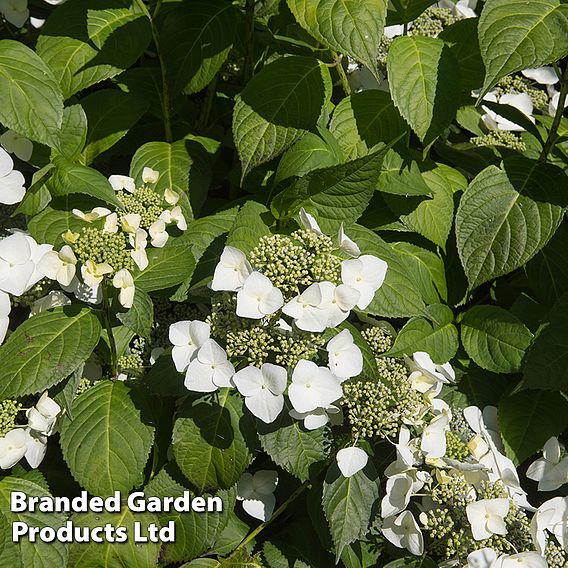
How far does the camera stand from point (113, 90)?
2377mm

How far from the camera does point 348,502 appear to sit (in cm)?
188

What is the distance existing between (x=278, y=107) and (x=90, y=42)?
0.56 m

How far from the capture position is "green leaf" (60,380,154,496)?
1900 millimetres

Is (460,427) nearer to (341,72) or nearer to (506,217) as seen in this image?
(506,217)

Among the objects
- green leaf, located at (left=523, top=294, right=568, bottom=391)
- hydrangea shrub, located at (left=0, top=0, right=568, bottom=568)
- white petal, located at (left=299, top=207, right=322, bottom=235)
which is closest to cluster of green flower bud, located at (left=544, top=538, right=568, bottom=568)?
hydrangea shrub, located at (left=0, top=0, right=568, bottom=568)

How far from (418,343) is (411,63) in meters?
0.71

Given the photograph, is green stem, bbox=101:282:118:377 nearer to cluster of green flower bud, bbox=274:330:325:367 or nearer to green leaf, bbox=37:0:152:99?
cluster of green flower bud, bbox=274:330:325:367

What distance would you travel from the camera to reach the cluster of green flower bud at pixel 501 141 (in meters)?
2.41

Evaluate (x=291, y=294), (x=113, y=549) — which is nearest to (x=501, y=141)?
(x=291, y=294)

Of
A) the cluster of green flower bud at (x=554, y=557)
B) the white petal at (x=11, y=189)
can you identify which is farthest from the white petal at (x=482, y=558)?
the white petal at (x=11, y=189)

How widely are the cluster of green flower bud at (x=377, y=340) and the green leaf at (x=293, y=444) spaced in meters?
0.23

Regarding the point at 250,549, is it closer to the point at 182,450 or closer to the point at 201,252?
the point at 182,450

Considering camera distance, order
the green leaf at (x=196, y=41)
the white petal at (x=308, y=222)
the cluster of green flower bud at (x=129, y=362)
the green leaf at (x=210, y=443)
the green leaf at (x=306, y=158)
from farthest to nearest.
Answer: the green leaf at (x=196, y=41) < the cluster of green flower bud at (x=129, y=362) < the green leaf at (x=306, y=158) < the green leaf at (x=210, y=443) < the white petal at (x=308, y=222)

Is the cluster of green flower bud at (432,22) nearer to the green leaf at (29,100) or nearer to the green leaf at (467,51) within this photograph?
the green leaf at (467,51)
